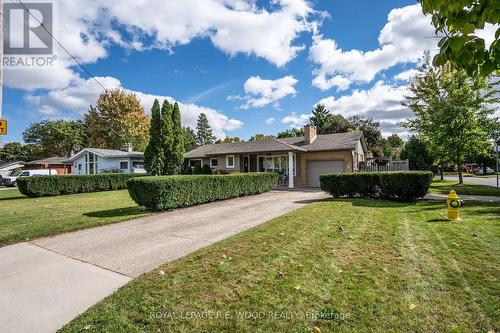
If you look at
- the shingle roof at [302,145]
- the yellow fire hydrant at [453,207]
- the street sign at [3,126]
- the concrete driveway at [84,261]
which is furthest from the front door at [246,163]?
the street sign at [3,126]

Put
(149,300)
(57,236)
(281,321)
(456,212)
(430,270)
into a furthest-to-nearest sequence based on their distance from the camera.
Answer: (456,212) < (57,236) < (430,270) < (149,300) < (281,321)

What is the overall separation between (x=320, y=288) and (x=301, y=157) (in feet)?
62.7

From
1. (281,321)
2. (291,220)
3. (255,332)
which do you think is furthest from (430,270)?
(291,220)

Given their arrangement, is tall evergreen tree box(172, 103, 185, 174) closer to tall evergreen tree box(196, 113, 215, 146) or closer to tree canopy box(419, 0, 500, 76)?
tree canopy box(419, 0, 500, 76)

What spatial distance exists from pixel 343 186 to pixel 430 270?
890 cm

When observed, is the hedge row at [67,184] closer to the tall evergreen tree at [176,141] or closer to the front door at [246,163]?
the tall evergreen tree at [176,141]

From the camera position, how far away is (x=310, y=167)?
21.9 meters

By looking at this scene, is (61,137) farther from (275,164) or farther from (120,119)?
(275,164)

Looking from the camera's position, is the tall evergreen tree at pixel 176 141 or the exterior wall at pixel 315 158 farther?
the exterior wall at pixel 315 158

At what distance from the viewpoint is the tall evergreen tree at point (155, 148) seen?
18656mm

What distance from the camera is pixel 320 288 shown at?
3.43 meters

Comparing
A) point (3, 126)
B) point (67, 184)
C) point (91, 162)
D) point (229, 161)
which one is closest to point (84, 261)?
point (3, 126)

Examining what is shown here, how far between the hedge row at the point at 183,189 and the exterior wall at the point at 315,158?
801 centimetres

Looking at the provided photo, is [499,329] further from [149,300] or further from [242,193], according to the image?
[242,193]
